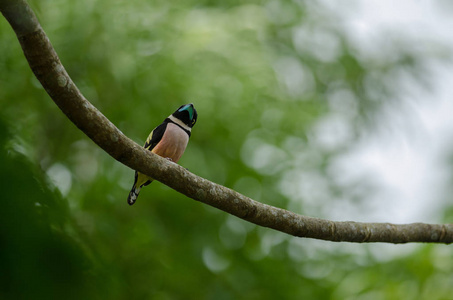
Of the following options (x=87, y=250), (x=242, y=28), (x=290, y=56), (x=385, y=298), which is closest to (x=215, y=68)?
(x=242, y=28)

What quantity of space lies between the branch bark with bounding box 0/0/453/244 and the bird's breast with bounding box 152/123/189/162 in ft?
2.42

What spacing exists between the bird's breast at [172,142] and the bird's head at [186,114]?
6 cm

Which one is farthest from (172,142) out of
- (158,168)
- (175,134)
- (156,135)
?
(158,168)

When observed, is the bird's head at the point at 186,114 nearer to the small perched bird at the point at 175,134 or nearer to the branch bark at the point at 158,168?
the small perched bird at the point at 175,134

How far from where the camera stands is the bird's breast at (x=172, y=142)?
297 centimetres

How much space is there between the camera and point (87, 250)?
805mm

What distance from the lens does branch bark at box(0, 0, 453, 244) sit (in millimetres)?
1586

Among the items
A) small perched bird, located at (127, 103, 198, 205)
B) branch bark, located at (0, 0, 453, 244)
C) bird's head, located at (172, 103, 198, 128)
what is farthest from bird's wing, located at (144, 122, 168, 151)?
branch bark, located at (0, 0, 453, 244)

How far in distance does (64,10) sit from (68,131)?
1.08 m

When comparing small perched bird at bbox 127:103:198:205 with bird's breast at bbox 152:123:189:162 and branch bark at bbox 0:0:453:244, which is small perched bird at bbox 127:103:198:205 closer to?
bird's breast at bbox 152:123:189:162

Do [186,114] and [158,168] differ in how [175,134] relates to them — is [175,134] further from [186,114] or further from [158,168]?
[158,168]

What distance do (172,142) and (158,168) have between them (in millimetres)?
859

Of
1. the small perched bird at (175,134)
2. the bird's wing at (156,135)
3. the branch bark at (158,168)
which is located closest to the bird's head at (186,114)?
the small perched bird at (175,134)

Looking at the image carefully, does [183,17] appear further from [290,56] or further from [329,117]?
[329,117]
